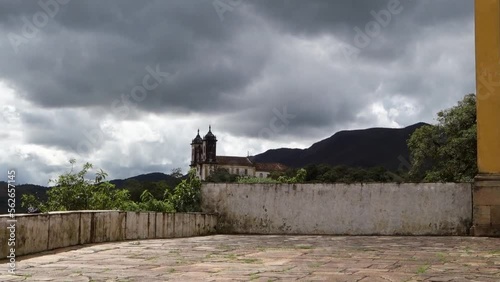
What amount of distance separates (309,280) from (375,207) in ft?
27.0

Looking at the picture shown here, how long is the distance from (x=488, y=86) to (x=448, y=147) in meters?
20.4

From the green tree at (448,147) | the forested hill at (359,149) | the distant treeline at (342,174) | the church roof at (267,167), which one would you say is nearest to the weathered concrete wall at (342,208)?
the green tree at (448,147)

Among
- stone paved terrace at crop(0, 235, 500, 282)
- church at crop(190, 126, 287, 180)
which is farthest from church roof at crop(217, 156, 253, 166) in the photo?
stone paved terrace at crop(0, 235, 500, 282)

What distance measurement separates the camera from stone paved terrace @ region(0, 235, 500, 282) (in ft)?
17.0

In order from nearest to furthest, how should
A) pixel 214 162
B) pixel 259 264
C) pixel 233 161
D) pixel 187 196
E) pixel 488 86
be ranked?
pixel 259 264 < pixel 488 86 < pixel 187 196 < pixel 214 162 < pixel 233 161

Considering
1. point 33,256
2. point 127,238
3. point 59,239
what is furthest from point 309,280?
point 127,238

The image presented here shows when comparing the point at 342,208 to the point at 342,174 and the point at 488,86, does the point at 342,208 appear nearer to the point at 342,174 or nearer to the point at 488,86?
the point at 488,86

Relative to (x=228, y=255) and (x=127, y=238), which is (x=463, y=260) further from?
(x=127, y=238)

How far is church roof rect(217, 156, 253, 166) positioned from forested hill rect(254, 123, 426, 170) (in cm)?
2014

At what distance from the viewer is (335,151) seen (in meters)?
185

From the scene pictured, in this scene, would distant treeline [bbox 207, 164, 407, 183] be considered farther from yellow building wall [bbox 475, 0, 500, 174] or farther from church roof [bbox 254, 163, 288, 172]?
church roof [bbox 254, 163, 288, 172]

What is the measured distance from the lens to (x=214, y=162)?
433ft

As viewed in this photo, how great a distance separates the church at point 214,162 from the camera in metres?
131

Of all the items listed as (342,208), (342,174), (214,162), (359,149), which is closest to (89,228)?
(342,208)
